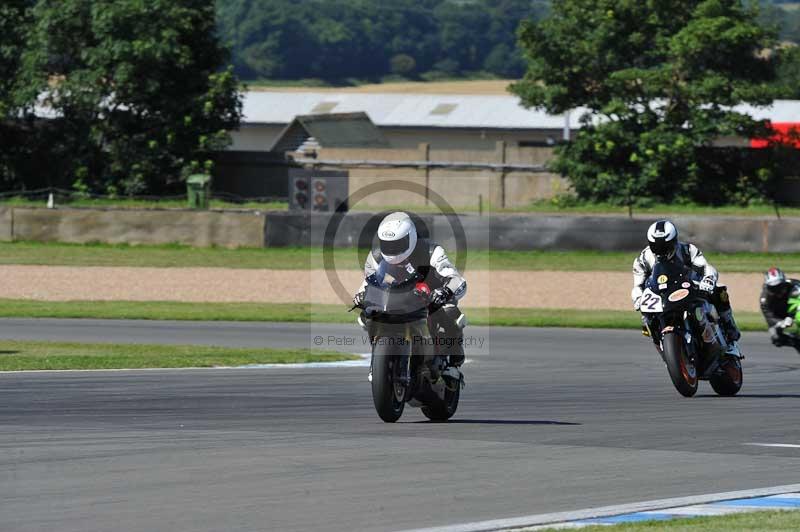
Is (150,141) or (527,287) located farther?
(150,141)

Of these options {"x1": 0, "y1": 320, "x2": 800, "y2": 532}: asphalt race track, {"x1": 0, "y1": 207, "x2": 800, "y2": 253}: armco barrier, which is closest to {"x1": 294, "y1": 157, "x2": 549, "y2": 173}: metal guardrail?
{"x1": 0, "y1": 207, "x2": 800, "y2": 253}: armco barrier

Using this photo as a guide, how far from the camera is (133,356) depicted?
18.1 metres

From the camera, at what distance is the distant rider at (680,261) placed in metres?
14.2

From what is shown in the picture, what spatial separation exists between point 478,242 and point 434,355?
2265 cm

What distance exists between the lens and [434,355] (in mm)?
11602

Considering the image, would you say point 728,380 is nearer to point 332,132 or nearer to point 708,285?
point 708,285

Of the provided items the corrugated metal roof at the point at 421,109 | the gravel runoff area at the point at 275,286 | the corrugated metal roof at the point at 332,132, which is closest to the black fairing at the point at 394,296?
the gravel runoff area at the point at 275,286

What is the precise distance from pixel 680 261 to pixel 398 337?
13.9ft

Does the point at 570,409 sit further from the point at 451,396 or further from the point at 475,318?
the point at 475,318

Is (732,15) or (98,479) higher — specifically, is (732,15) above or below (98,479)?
above

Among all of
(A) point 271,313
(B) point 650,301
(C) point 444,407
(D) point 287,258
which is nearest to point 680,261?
(B) point 650,301

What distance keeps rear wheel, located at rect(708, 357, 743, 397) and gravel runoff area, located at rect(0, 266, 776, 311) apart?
1232cm

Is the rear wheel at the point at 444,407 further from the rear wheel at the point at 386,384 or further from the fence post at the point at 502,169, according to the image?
the fence post at the point at 502,169

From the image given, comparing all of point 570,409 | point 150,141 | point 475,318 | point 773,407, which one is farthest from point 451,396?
point 150,141
